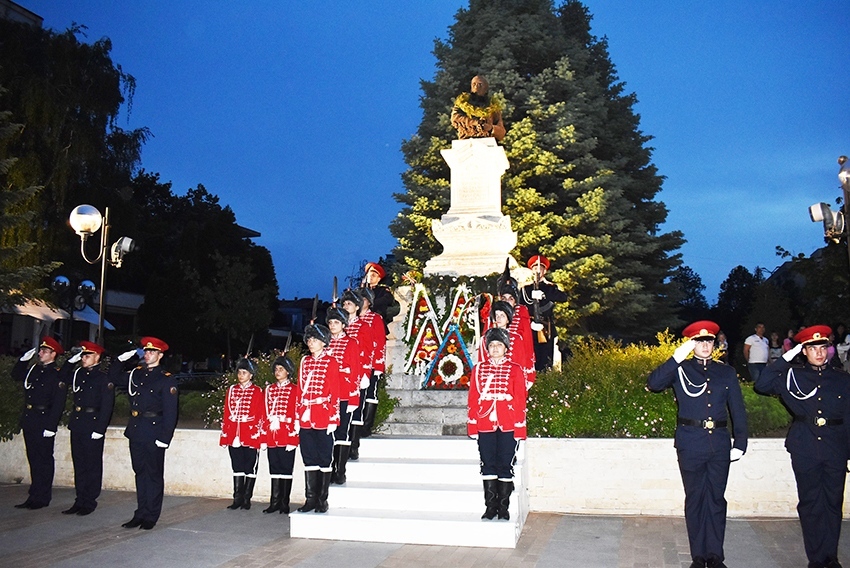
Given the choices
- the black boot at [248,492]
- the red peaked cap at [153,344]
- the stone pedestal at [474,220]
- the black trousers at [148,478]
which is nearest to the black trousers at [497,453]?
the black boot at [248,492]

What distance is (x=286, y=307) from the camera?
6203 cm

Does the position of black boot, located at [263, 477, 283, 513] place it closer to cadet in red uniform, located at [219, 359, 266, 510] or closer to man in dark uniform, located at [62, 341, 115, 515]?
cadet in red uniform, located at [219, 359, 266, 510]

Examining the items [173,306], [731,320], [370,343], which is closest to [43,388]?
[370,343]

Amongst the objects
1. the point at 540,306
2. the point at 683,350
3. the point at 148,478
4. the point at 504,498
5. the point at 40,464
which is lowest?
the point at 504,498

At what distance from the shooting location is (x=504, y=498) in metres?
7.35

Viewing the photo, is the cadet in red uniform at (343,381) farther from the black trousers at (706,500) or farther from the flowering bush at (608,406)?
the black trousers at (706,500)

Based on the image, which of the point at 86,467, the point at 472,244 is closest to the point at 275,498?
the point at 86,467

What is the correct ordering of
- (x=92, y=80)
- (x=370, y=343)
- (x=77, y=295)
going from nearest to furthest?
1. (x=370, y=343)
2. (x=77, y=295)
3. (x=92, y=80)

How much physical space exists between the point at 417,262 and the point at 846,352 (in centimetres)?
1245

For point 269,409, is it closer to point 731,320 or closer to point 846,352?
point 846,352

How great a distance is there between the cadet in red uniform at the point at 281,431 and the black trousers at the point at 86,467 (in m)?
2.02

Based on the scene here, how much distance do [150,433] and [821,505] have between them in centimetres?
647

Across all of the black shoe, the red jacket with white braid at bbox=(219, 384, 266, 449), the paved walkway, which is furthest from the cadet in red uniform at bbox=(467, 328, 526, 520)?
the black shoe

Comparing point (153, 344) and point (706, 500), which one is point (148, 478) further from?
point (706, 500)
